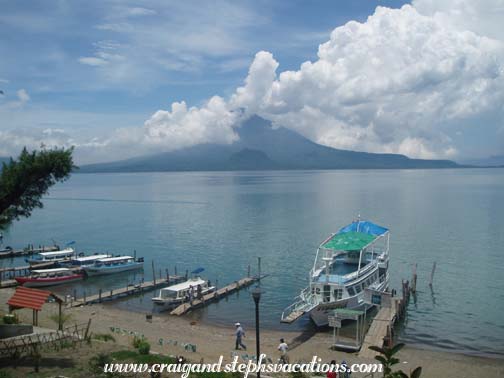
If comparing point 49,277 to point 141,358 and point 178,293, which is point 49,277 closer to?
point 178,293

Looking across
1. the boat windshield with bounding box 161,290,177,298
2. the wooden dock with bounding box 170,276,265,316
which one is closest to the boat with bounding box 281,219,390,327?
the wooden dock with bounding box 170,276,265,316

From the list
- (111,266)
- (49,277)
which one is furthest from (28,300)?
(111,266)

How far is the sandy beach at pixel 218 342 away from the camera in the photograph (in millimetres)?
26516

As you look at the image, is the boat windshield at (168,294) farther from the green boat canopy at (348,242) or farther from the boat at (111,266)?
the boat at (111,266)

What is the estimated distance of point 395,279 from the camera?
159 ft

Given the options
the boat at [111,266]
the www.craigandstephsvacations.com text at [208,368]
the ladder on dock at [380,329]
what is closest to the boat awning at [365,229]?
the ladder on dock at [380,329]

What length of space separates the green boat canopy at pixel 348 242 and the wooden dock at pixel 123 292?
1852 centimetres

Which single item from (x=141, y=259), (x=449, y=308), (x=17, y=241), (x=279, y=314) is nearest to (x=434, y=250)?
(x=449, y=308)

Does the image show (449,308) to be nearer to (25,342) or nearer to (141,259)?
(25,342)

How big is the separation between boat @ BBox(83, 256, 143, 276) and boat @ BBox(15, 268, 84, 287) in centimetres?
128

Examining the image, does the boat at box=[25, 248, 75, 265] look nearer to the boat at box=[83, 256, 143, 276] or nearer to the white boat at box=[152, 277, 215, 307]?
the boat at box=[83, 256, 143, 276]

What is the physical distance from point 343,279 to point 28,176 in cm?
2313

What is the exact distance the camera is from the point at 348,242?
3869cm

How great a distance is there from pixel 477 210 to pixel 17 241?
91965 mm
